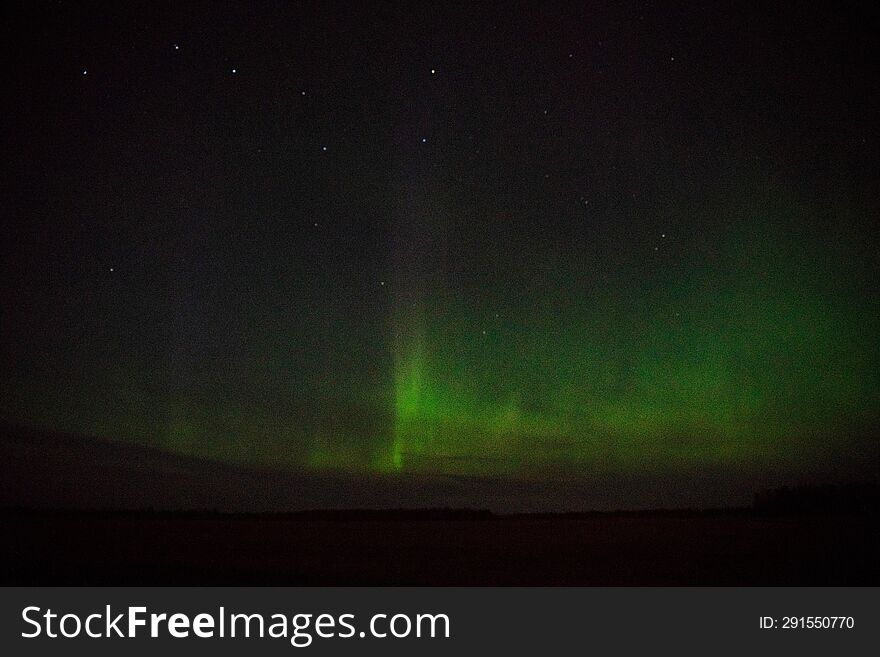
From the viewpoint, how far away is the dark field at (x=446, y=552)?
22.8 feet

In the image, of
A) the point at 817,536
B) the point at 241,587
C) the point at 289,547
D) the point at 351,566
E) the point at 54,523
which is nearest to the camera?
Result: the point at 241,587

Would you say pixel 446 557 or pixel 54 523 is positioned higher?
pixel 54 523

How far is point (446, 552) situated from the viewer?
839cm

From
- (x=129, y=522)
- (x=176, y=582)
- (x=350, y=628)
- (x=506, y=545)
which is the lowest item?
(x=350, y=628)

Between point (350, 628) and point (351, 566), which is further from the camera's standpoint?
point (351, 566)

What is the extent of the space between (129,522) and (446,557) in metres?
5.10

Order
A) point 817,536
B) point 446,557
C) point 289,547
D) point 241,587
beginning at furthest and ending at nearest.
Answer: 1. point 817,536
2. point 289,547
3. point 446,557
4. point 241,587

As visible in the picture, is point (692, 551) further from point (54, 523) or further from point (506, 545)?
point (54, 523)

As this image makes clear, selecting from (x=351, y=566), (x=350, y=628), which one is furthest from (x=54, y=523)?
(x=350, y=628)

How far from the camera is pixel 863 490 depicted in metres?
11.5

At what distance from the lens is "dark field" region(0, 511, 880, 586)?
6945mm

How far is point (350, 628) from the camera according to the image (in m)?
5.73

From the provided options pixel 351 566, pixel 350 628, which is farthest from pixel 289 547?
pixel 350 628

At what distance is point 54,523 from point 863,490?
10627 millimetres
